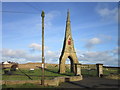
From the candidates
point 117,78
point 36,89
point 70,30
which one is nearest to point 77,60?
point 70,30

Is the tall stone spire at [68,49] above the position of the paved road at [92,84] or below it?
above

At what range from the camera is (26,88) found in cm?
1285

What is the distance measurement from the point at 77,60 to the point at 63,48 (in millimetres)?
3824

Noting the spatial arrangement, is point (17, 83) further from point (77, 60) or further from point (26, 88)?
point (77, 60)

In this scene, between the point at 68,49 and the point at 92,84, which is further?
the point at 68,49

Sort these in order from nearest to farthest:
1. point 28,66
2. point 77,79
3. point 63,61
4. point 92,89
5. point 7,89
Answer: point 7,89
point 92,89
point 77,79
point 63,61
point 28,66

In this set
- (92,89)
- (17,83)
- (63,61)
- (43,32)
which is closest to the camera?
(92,89)

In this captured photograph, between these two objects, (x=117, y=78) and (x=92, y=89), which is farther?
(x=117, y=78)

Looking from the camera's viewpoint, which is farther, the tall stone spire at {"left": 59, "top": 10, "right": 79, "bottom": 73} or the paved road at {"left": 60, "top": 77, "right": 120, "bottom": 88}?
the tall stone spire at {"left": 59, "top": 10, "right": 79, "bottom": 73}

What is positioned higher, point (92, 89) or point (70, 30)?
point (70, 30)

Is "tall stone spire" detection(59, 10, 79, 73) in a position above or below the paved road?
above

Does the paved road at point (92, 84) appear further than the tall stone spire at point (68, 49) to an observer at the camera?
No

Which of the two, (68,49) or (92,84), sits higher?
(68,49)

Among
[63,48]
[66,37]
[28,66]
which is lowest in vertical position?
[28,66]
